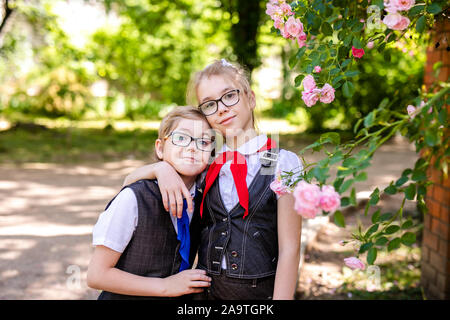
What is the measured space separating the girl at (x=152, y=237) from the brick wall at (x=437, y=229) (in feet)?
5.81

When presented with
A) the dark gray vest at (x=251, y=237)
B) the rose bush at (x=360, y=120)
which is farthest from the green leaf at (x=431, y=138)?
the dark gray vest at (x=251, y=237)

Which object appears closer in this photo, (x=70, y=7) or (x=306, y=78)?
(x=306, y=78)

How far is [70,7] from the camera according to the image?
10.8 m

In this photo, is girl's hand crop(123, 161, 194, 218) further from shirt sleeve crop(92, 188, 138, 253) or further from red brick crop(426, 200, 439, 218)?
red brick crop(426, 200, 439, 218)

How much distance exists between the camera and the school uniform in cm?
185

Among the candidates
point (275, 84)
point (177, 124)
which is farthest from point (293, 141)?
point (177, 124)

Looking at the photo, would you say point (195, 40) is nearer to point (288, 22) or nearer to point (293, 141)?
point (293, 141)

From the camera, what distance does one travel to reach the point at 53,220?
5238 mm

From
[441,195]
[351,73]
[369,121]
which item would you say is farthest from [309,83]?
[441,195]

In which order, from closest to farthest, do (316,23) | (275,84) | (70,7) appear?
(316,23) < (70,7) < (275,84)

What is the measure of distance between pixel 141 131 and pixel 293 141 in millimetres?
4996

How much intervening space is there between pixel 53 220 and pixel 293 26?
170 inches

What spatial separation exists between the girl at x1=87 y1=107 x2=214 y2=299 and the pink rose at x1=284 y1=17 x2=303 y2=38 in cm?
56

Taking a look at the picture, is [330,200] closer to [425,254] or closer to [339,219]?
[339,219]
